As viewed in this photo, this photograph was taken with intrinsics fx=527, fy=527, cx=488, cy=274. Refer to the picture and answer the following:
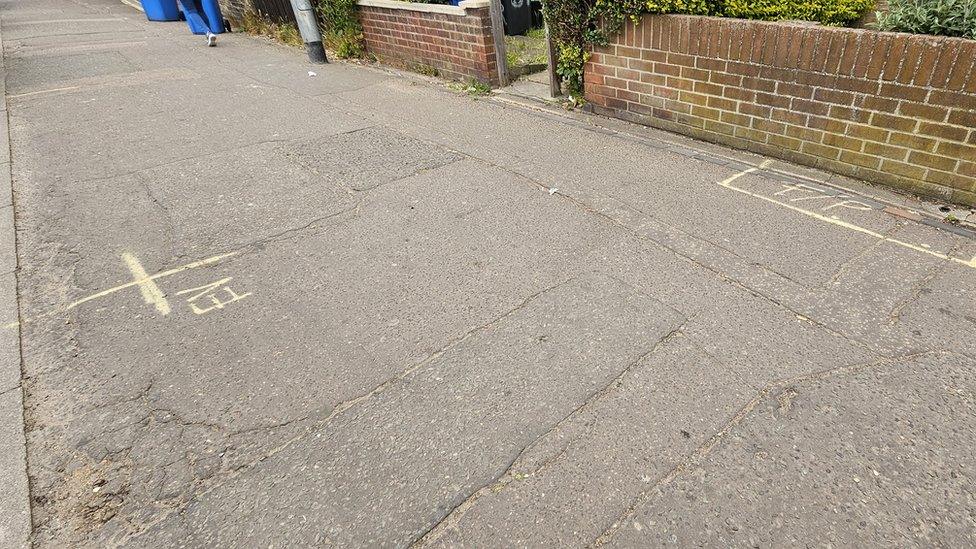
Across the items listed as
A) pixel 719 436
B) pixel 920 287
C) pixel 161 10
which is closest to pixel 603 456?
pixel 719 436

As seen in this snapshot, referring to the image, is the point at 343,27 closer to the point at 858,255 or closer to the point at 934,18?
the point at 934,18

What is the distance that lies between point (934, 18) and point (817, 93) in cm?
83

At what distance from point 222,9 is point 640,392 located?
1707 centimetres

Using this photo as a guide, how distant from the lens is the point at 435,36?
26.6 ft

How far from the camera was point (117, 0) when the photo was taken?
2117cm

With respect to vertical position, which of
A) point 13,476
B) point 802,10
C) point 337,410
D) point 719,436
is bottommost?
point 719,436

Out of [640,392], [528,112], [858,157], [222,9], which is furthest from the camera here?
[222,9]

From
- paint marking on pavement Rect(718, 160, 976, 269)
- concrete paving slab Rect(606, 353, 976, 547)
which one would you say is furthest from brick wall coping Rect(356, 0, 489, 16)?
concrete paving slab Rect(606, 353, 976, 547)

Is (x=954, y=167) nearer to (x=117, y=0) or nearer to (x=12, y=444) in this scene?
(x=12, y=444)

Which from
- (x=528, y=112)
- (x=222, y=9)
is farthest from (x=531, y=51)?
(x=222, y=9)

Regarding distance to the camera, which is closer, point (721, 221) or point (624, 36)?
point (721, 221)

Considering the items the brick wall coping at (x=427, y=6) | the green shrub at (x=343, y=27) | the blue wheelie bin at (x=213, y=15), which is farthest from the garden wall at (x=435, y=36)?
the blue wheelie bin at (x=213, y=15)

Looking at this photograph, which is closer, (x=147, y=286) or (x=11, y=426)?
(x=11, y=426)

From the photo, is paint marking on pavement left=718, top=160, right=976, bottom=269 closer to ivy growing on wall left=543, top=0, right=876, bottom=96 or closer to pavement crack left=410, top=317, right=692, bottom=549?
ivy growing on wall left=543, top=0, right=876, bottom=96
